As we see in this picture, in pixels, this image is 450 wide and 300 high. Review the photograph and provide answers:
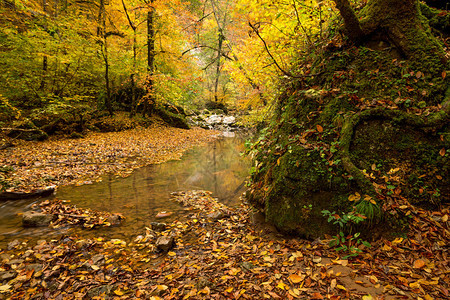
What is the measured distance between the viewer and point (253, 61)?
8.28 meters

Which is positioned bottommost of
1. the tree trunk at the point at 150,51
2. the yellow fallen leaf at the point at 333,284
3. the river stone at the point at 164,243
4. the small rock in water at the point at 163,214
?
the small rock in water at the point at 163,214

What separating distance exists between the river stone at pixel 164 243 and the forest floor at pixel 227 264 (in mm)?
71

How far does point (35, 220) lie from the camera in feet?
14.5

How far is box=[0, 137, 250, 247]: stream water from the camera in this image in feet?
14.5

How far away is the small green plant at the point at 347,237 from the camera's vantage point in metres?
2.83

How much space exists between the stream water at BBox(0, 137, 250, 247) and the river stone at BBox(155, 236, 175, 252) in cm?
79

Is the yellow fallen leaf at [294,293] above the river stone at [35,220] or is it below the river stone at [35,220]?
above

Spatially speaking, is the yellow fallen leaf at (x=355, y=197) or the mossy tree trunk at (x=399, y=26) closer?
the yellow fallen leaf at (x=355, y=197)

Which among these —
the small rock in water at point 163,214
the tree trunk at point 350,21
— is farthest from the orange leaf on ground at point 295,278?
the tree trunk at point 350,21

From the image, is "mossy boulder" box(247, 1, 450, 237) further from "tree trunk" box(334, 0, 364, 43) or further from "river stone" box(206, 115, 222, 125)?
"river stone" box(206, 115, 222, 125)

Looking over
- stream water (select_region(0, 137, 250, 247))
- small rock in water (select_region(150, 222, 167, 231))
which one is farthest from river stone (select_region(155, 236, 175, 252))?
stream water (select_region(0, 137, 250, 247))

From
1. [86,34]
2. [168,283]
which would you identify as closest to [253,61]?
[168,283]

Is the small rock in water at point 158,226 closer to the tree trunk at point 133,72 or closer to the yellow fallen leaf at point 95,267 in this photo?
the yellow fallen leaf at point 95,267

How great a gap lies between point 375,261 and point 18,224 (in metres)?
6.80
